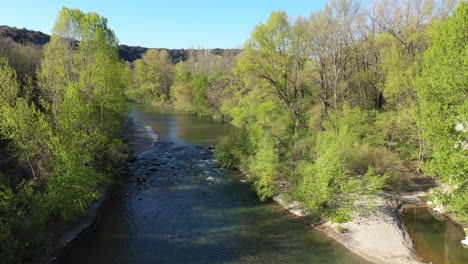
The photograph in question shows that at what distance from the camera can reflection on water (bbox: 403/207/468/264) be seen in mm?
15672

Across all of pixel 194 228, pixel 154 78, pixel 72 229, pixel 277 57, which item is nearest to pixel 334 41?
pixel 277 57

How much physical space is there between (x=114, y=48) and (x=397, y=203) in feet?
101

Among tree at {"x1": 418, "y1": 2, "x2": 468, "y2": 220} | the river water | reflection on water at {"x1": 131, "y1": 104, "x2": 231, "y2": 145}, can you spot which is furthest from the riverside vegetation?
reflection on water at {"x1": 131, "y1": 104, "x2": 231, "y2": 145}

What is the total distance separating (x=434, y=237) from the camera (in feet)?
57.9

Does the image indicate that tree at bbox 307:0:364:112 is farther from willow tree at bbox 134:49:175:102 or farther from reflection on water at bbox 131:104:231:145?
willow tree at bbox 134:49:175:102

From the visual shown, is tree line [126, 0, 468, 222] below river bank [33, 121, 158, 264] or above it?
above

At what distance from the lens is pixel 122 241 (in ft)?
55.6

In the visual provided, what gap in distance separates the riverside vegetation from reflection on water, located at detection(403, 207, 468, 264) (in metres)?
2.58

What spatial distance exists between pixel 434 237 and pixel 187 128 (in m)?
42.1

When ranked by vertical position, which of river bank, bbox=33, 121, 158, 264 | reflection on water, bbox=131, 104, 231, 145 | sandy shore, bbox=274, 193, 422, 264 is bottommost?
river bank, bbox=33, 121, 158, 264

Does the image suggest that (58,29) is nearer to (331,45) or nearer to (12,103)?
(12,103)

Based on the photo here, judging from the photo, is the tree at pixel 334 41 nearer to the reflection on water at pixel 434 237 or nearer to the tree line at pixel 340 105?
the tree line at pixel 340 105

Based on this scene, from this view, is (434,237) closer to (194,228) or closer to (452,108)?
(452,108)

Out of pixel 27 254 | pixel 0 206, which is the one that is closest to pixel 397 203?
pixel 27 254
